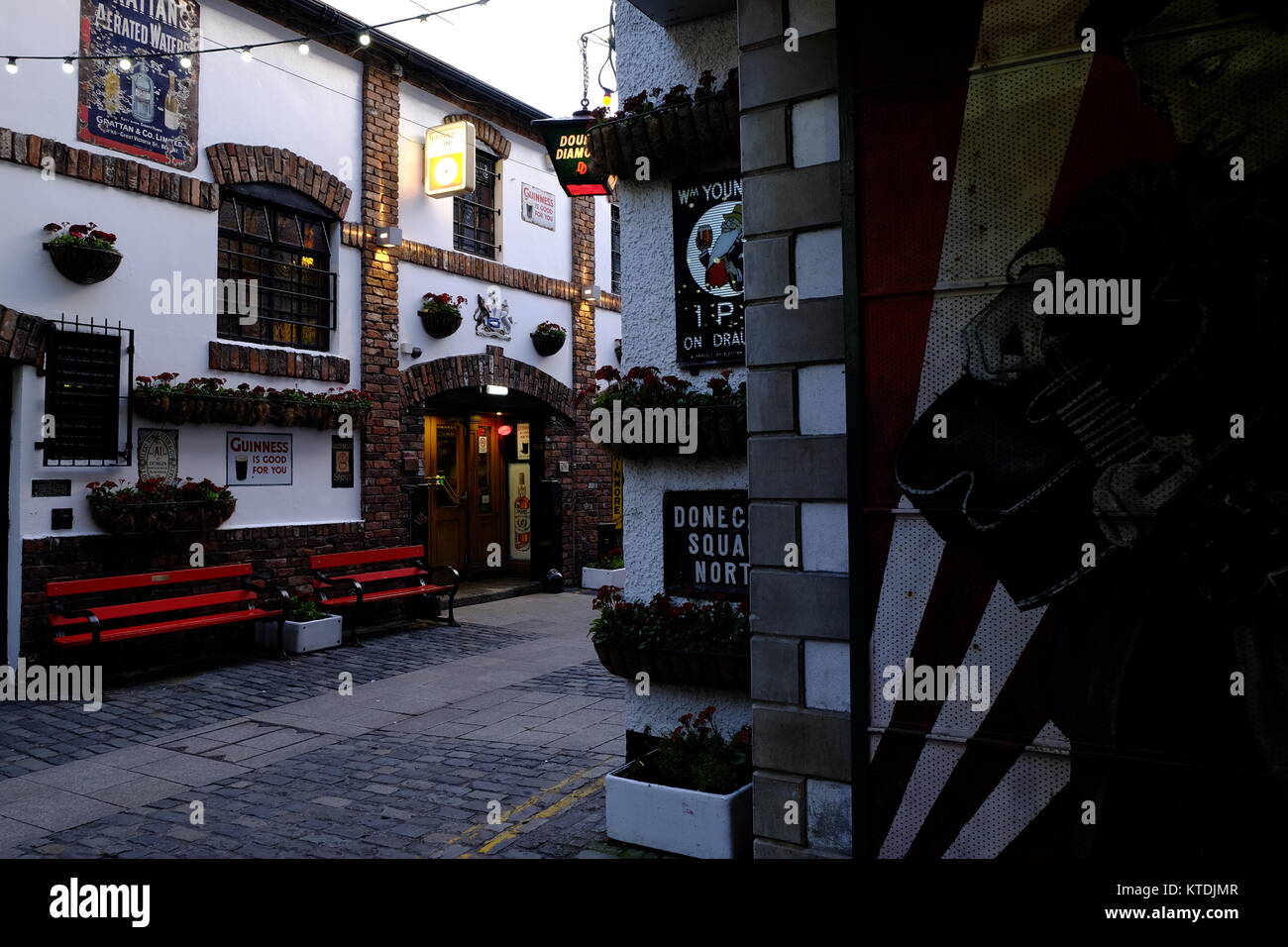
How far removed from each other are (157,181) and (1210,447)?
364 inches

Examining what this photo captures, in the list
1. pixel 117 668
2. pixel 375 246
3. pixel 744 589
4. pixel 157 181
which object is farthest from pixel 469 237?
pixel 744 589

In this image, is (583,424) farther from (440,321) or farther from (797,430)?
(797,430)

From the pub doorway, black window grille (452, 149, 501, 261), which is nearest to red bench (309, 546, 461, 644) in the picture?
the pub doorway

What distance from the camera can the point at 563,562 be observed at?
1449cm

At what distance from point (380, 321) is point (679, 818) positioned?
27.8ft

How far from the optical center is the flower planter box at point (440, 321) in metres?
11.6

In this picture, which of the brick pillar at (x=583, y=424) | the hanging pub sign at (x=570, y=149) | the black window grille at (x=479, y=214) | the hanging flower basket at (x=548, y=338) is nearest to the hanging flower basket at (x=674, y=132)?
the hanging pub sign at (x=570, y=149)

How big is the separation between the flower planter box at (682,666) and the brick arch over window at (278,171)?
7.43 m

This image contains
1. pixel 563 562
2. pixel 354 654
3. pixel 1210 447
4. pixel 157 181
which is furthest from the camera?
pixel 563 562

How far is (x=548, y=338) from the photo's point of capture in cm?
1369

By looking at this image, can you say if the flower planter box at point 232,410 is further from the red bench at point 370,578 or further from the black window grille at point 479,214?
the black window grille at point 479,214

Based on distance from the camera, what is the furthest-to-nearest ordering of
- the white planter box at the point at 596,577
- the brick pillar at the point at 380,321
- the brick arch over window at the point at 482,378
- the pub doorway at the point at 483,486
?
the white planter box at the point at 596,577, the pub doorway at the point at 483,486, the brick arch over window at the point at 482,378, the brick pillar at the point at 380,321

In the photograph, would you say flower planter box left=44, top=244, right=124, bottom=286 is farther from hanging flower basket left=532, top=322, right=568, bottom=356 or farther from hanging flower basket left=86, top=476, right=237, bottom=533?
hanging flower basket left=532, top=322, right=568, bottom=356
